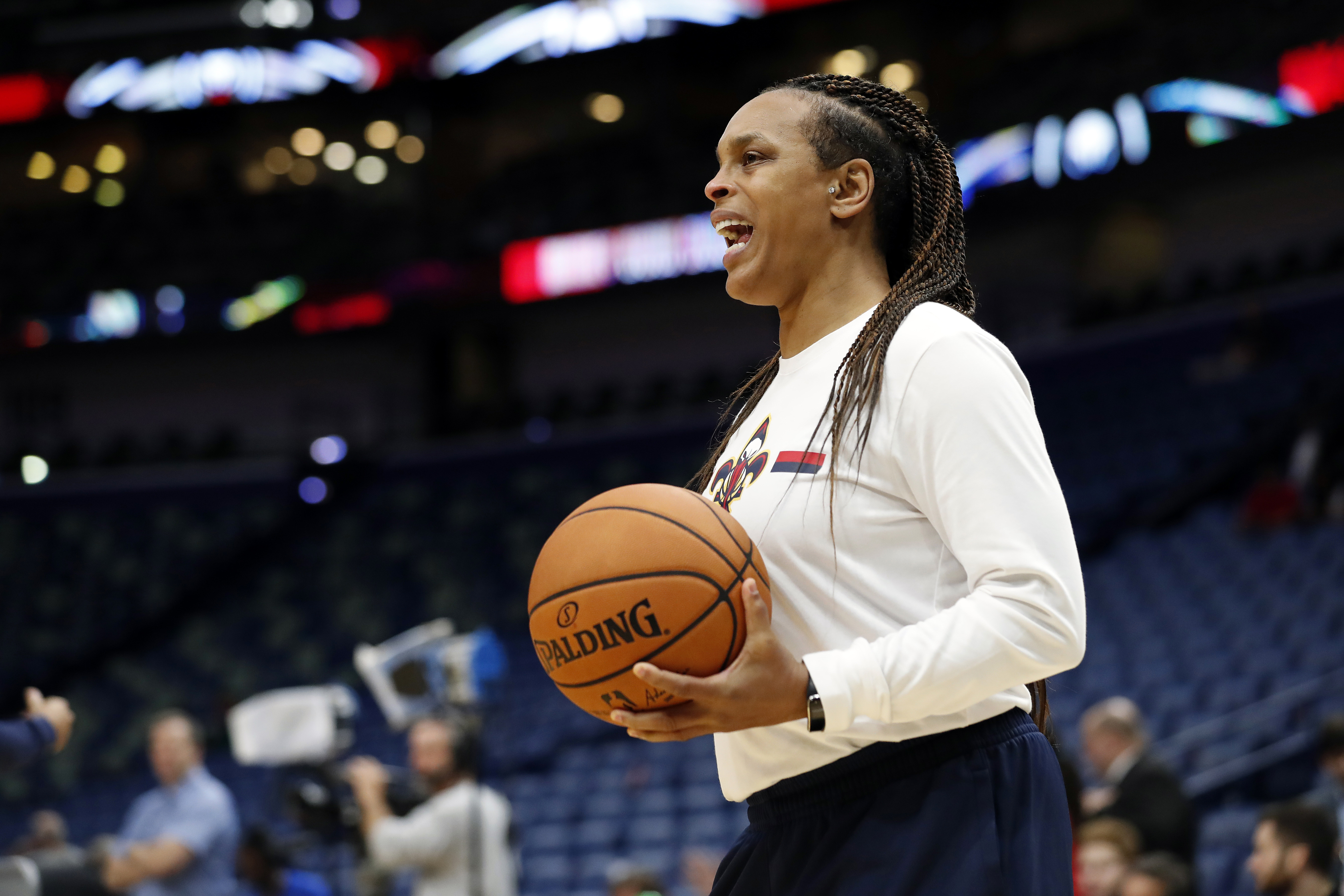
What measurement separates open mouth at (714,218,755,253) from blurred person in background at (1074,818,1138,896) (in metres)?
2.46

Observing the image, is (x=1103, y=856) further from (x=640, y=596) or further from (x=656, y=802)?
(x=656, y=802)

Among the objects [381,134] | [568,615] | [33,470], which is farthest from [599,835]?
[381,134]

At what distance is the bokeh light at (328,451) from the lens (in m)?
15.6

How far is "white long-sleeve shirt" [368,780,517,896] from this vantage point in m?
3.98

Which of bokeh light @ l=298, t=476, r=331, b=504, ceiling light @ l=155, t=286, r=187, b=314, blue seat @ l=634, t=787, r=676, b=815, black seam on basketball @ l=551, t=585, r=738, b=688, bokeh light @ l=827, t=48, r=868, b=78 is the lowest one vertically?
blue seat @ l=634, t=787, r=676, b=815

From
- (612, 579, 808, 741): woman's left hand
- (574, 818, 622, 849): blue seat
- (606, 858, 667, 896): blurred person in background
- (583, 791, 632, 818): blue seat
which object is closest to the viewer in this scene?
(612, 579, 808, 741): woman's left hand

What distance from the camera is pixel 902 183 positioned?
160cm

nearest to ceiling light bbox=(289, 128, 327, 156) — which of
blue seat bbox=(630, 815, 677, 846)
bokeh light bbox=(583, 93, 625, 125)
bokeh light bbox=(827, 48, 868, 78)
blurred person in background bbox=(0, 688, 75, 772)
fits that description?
bokeh light bbox=(583, 93, 625, 125)

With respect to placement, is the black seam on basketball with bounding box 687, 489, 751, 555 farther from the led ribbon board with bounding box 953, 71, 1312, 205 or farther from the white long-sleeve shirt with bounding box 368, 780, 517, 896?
the led ribbon board with bounding box 953, 71, 1312, 205

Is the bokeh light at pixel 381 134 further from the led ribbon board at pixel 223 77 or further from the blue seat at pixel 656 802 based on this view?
the blue seat at pixel 656 802

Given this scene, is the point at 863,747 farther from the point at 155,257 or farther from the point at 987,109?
the point at 155,257

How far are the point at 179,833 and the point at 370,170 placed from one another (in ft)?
47.5

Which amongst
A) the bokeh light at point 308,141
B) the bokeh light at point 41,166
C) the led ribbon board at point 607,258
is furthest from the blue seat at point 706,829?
the bokeh light at point 41,166

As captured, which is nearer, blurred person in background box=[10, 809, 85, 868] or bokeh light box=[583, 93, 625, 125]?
blurred person in background box=[10, 809, 85, 868]
